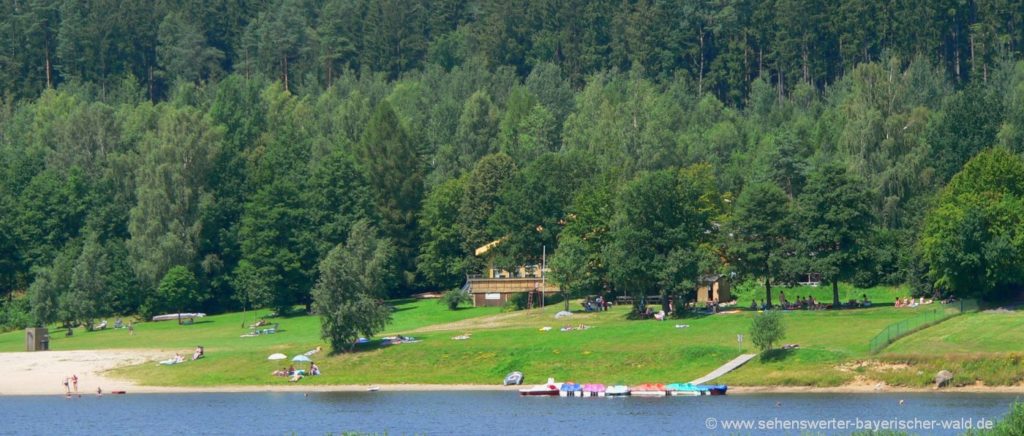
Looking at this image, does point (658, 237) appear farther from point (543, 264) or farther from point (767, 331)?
point (543, 264)

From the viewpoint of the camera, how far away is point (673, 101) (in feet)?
548

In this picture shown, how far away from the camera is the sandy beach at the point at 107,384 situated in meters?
85.6

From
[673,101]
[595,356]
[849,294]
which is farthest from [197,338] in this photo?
[673,101]

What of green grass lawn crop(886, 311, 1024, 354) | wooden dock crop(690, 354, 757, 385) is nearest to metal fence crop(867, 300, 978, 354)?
green grass lawn crop(886, 311, 1024, 354)

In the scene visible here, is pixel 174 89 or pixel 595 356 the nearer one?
pixel 595 356

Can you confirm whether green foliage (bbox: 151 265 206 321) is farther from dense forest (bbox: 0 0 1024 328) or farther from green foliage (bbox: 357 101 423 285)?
green foliage (bbox: 357 101 423 285)

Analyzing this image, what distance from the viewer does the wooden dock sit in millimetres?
88250

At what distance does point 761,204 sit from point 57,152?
77488mm

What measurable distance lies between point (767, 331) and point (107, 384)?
1548 inches

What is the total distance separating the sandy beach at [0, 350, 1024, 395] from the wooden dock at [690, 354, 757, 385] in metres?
1.55

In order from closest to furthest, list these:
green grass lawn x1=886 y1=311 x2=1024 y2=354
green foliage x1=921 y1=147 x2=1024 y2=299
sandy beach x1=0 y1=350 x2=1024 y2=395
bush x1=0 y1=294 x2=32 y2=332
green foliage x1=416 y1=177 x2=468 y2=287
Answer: sandy beach x1=0 y1=350 x2=1024 y2=395, green grass lawn x1=886 y1=311 x2=1024 y2=354, green foliage x1=921 y1=147 x2=1024 y2=299, bush x1=0 y1=294 x2=32 y2=332, green foliage x1=416 y1=177 x2=468 y2=287

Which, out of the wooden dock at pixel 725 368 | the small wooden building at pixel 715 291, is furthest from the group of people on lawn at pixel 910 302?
the wooden dock at pixel 725 368

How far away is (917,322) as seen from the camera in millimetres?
93750

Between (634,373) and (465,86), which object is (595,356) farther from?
(465,86)
